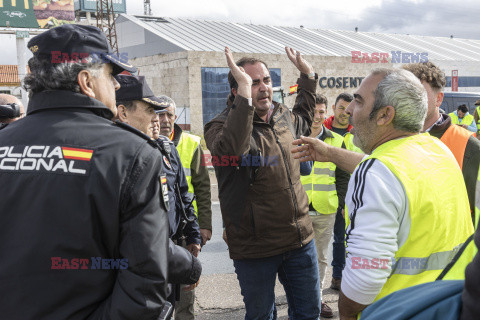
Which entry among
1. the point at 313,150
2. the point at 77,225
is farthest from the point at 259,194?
the point at 77,225

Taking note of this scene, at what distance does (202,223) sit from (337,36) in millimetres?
34756

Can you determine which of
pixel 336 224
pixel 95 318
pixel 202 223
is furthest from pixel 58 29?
pixel 336 224

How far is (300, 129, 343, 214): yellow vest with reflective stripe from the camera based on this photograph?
439cm

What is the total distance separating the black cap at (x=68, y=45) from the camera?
62.0 inches

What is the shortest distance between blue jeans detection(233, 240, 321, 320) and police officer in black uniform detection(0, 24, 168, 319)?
135 centimetres

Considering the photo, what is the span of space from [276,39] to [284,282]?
96.6 ft

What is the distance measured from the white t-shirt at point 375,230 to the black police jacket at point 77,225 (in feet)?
2.61

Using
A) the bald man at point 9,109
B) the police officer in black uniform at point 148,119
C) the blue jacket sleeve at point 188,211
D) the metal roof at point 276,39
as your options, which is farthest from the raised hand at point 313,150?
the metal roof at point 276,39

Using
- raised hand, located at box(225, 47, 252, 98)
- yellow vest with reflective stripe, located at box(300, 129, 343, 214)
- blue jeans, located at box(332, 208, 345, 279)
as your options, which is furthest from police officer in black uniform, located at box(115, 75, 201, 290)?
blue jeans, located at box(332, 208, 345, 279)

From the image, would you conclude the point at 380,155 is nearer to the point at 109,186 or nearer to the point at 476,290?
the point at 476,290

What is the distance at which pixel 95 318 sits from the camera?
1.46m

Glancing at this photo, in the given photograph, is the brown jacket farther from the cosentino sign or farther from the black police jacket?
the cosentino sign

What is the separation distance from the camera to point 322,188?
14.5 ft

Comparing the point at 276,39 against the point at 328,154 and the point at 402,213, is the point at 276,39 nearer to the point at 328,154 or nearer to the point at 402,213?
the point at 328,154
